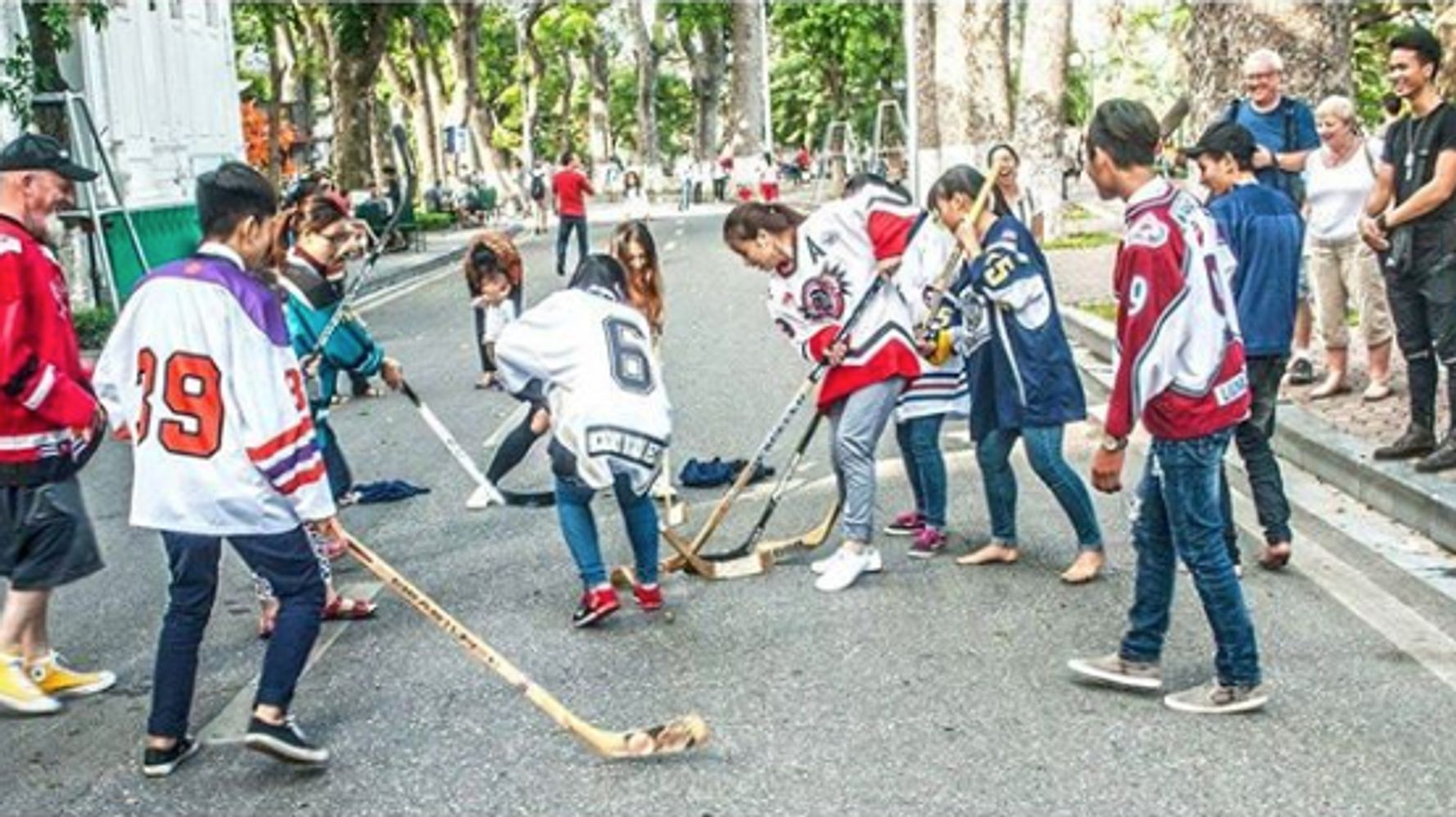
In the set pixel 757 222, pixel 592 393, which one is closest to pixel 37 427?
pixel 592 393

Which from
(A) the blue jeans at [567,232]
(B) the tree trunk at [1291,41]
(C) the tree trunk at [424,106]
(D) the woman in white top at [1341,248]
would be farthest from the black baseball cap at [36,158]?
(C) the tree trunk at [424,106]

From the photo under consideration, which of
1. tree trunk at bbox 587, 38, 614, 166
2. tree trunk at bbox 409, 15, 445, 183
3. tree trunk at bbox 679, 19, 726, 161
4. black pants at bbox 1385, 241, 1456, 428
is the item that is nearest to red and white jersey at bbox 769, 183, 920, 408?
black pants at bbox 1385, 241, 1456, 428

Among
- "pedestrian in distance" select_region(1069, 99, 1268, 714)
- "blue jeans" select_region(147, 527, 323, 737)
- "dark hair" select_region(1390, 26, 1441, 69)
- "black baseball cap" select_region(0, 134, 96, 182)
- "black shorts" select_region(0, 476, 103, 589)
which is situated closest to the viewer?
"blue jeans" select_region(147, 527, 323, 737)

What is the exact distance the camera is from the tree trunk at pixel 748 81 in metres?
49.0

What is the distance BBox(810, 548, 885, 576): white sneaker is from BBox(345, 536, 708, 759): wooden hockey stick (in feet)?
6.52

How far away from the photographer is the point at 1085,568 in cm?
709

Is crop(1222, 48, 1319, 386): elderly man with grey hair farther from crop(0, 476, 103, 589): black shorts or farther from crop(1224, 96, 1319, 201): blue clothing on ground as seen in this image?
crop(0, 476, 103, 589): black shorts

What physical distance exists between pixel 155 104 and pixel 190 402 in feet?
84.2

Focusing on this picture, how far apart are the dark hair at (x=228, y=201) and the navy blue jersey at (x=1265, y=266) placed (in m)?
3.66

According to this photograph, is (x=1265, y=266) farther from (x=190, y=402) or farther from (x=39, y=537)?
(x=39, y=537)

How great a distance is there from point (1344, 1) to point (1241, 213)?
6.71m

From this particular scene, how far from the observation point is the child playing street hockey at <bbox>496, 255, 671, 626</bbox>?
21.4 feet

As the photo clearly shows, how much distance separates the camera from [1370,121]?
34469 millimetres

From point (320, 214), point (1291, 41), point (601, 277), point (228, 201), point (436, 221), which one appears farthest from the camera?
point (436, 221)
